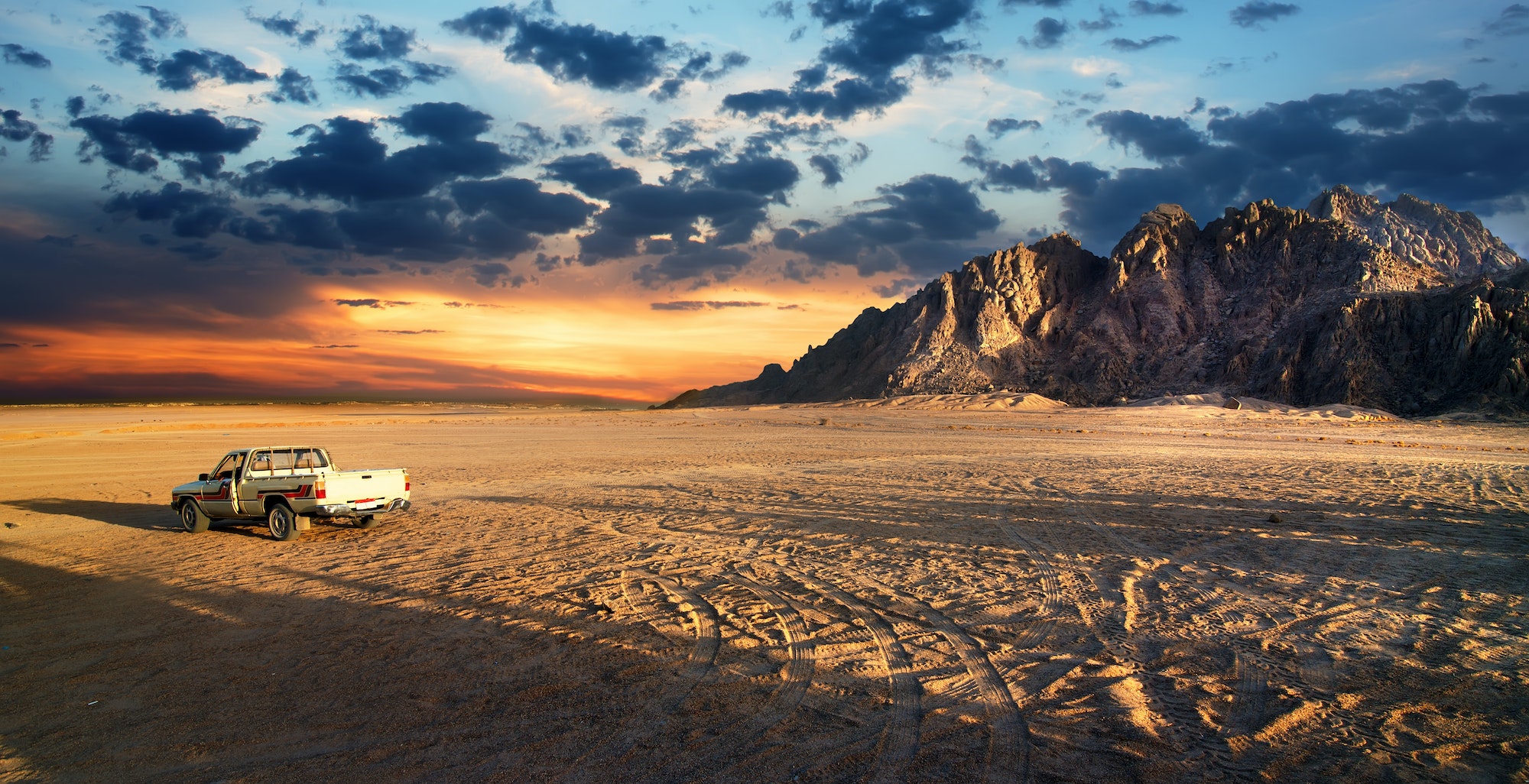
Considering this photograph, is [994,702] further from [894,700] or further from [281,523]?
[281,523]

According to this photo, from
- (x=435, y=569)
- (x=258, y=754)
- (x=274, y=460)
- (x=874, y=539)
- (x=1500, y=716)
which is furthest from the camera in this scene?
(x=274, y=460)

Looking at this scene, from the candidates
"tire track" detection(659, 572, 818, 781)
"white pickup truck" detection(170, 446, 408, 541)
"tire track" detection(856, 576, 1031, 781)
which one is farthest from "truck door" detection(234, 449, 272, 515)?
"tire track" detection(856, 576, 1031, 781)

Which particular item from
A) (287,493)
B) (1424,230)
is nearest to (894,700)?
(287,493)

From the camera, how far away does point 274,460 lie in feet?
46.1

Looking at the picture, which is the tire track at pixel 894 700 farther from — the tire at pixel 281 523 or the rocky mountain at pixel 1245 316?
the rocky mountain at pixel 1245 316

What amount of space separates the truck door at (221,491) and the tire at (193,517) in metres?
0.18

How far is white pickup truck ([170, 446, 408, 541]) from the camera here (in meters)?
12.6

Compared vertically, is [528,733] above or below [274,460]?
below

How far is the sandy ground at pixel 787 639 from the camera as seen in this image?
4895mm

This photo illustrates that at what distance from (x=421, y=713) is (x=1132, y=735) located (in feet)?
16.6

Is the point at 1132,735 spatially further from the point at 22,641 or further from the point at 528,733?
the point at 22,641

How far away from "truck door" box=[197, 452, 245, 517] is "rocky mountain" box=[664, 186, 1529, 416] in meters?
76.3

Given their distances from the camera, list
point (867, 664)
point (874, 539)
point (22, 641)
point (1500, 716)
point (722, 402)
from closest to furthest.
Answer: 1. point (1500, 716)
2. point (867, 664)
3. point (22, 641)
4. point (874, 539)
5. point (722, 402)

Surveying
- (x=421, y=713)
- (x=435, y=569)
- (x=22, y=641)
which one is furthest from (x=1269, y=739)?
A: (x=22, y=641)
